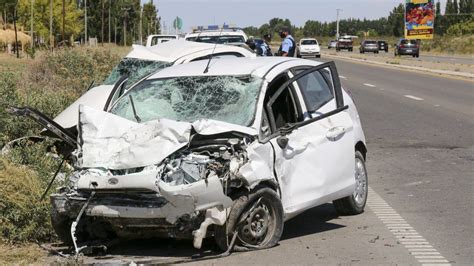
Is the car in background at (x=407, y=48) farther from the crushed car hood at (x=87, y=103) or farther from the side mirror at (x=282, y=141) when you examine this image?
the side mirror at (x=282, y=141)

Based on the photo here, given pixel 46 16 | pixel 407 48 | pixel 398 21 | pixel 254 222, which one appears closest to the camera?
pixel 254 222

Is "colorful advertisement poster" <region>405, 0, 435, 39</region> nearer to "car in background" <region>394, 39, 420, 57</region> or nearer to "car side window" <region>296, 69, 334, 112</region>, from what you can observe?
"car in background" <region>394, 39, 420, 57</region>

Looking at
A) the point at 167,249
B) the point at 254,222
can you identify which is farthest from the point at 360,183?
the point at 167,249

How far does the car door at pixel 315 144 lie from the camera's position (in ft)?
20.9

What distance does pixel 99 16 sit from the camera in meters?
76.6

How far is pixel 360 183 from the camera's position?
7.79 metres

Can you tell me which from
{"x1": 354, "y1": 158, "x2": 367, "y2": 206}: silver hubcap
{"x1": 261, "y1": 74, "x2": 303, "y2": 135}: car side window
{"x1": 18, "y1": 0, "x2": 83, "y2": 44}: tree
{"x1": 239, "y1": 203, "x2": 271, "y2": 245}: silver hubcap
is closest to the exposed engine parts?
{"x1": 239, "y1": 203, "x2": 271, "y2": 245}: silver hubcap

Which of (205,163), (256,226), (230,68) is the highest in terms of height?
(230,68)

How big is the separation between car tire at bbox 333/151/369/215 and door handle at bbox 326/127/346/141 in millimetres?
761

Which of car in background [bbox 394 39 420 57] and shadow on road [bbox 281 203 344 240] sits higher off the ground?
car in background [bbox 394 39 420 57]

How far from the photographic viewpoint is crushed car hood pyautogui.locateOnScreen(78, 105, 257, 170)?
18.6 ft

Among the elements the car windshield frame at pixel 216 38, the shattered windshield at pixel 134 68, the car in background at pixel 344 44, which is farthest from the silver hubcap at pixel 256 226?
the car in background at pixel 344 44

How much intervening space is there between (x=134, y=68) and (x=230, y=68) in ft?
15.7

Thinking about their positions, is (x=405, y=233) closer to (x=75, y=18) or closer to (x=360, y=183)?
(x=360, y=183)
